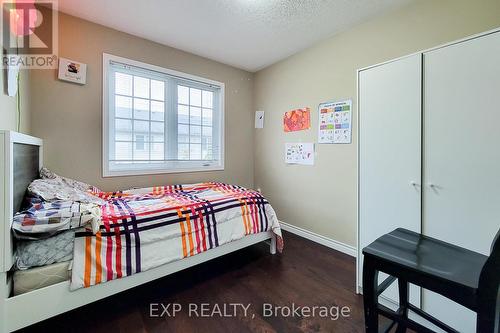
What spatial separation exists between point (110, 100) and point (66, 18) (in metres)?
0.80

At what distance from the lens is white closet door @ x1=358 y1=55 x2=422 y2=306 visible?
4.76 ft

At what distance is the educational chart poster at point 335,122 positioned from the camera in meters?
2.38

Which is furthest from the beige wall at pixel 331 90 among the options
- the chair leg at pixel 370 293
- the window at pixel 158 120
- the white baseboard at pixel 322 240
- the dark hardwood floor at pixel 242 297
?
the chair leg at pixel 370 293

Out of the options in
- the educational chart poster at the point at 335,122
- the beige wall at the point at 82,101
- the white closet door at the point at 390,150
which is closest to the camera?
the white closet door at the point at 390,150

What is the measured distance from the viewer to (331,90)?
252 cm

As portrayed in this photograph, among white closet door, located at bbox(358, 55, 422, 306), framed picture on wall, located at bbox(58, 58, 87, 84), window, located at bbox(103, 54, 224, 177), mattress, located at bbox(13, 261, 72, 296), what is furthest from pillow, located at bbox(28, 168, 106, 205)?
white closet door, located at bbox(358, 55, 422, 306)

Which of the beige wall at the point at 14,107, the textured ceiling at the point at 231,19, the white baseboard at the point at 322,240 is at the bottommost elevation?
the white baseboard at the point at 322,240

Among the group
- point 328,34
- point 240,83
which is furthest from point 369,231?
point 240,83

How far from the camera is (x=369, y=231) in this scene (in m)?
1.66

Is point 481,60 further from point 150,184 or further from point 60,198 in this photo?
point 150,184

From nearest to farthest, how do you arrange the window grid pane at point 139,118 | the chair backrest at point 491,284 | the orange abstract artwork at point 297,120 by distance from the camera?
the chair backrest at point 491,284, the window grid pane at point 139,118, the orange abstract artwork at point 297,120

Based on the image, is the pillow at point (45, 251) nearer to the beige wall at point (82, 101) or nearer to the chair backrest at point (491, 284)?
the beige wall at point (82, 101)

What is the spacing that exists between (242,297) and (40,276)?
4.12 feet

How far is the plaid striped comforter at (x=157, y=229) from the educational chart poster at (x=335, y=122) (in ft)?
3.59
